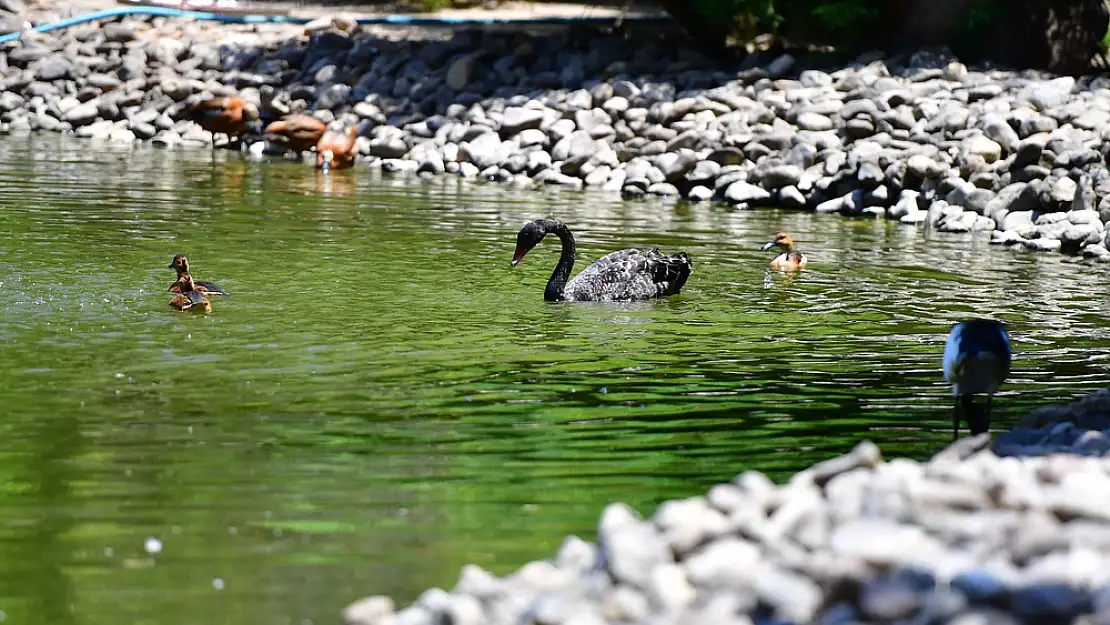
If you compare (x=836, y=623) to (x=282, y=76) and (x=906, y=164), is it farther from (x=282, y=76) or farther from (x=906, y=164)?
(x=282, y=76)

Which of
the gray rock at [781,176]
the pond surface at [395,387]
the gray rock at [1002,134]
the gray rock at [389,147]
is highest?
the gray rock at [1002,134]

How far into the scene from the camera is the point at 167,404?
9.01 m

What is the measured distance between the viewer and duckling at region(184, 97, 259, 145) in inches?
1101

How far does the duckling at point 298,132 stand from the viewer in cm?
2747

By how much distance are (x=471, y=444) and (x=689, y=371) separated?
2643 millimetres

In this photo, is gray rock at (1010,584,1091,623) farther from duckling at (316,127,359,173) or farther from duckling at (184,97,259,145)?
duckling at (184,97,259,145)

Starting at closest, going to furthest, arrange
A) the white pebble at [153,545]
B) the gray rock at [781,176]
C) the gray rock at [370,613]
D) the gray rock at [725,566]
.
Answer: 1. the gray rock at [725,566]
2. the gray rock at [370,613]
3. the white pebble at [153,545]
4. the gray rock at [781,176]

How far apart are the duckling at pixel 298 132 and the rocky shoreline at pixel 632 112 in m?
1.03

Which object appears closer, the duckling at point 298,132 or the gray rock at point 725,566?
the gray rock at point 725,566

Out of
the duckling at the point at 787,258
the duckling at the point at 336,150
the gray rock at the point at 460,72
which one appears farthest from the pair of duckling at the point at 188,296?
the gray rock at the point at 460,72

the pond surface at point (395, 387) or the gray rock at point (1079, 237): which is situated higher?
the gray rock at point (1079, 237)

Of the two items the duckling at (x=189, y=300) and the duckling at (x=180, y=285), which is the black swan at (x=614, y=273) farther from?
the duckling at (x=189, y=300)

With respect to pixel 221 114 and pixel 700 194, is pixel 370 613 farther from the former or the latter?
pixel 221 114

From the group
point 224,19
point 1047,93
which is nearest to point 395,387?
point 1047,93
